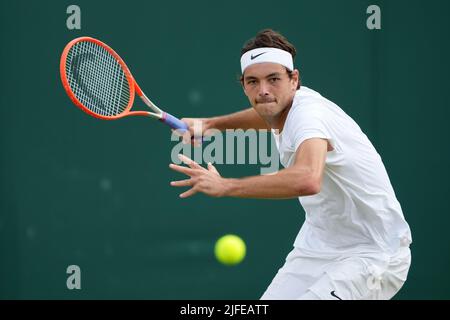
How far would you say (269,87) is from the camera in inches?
127

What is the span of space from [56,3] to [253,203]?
62.7 inches

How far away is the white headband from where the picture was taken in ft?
10.8

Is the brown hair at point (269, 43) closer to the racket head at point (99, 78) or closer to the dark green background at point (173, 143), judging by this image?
the racket head at point (99, 78)

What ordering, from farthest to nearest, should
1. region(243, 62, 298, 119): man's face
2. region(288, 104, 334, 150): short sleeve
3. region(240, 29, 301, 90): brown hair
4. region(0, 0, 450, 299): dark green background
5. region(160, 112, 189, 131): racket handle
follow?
region(0, 0, 450, 299): dark green background
region(160, 112, 189, 131): racket handle
region(240, 29, 301, 90): brown hair
region(243, 62, 298, 119): man's face
region(288, 104, 334, 150): short sleeve

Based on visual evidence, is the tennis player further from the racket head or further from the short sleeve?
the racket head

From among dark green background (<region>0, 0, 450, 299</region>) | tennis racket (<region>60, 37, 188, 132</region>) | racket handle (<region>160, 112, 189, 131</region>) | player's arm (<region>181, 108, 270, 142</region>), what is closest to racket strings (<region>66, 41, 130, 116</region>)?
tennis racket (<region>60, 37, 188, 132</region>)

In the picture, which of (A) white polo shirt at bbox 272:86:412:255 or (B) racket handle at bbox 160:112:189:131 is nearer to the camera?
(A) white polo shirt at bbox 272:86:412:255

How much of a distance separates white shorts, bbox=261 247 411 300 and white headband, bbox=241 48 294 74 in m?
0.84

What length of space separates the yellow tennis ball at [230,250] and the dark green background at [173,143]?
0.08 m

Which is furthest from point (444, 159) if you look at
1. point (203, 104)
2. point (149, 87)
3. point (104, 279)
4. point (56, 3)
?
point (56, 3)

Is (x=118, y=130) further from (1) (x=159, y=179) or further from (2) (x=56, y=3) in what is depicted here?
(2) (x=56, y=3)

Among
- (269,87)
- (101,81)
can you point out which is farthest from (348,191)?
(101,81)

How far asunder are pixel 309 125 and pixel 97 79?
1318 millimetres

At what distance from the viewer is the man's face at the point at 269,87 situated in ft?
10.5
